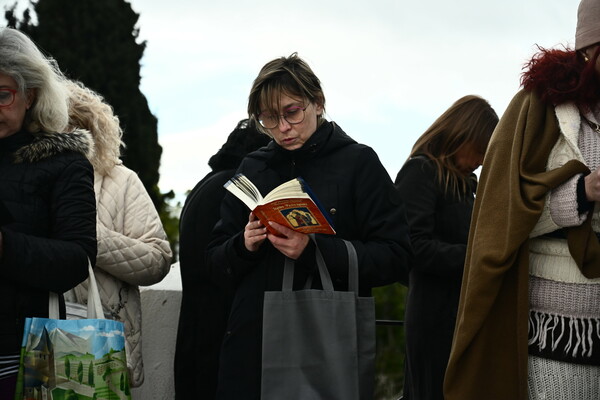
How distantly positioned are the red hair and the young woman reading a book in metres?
0.65

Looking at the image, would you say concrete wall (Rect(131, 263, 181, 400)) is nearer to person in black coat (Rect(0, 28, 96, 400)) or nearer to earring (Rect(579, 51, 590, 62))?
person in black coat (Rect(0, 28, 96, 400))

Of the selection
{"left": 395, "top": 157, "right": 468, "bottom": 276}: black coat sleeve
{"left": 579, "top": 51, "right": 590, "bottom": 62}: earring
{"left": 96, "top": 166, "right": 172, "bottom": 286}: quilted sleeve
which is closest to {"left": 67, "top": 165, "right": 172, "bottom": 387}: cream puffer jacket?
{"left": 96, "top": 166, "right": 172, "bottom": 286}: quilted sleeve

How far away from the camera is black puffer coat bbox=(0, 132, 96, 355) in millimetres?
2971

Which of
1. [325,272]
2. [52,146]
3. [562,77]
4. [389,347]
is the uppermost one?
[562,77]

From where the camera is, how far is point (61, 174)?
3164 mm

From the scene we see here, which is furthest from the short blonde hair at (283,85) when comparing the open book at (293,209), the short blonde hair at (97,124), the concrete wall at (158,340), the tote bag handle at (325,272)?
the concrete wall at (158,340)

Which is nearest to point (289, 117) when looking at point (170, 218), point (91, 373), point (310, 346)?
point (310, 346)

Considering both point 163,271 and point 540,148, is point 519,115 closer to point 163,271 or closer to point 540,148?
point 540,148

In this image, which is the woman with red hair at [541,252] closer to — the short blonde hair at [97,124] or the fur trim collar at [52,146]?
the fur trim collar at [52,146]

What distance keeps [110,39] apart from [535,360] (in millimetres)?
11514

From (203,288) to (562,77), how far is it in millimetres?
1966

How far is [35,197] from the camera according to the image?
311cm

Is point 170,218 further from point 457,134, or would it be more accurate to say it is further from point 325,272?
point 325,272

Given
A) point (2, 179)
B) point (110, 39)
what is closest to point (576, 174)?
point (2, 179)
